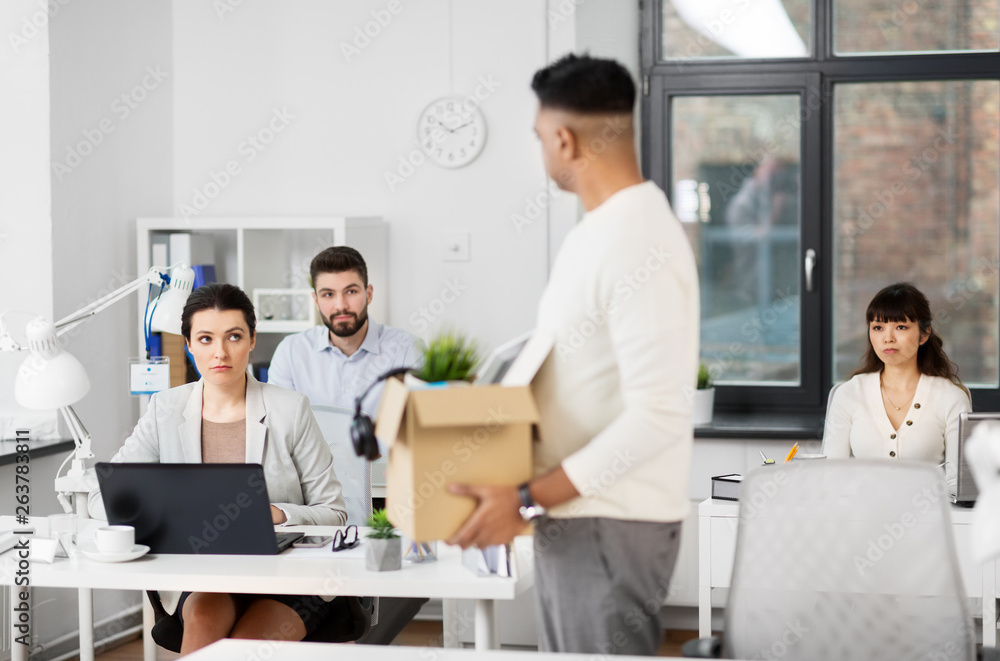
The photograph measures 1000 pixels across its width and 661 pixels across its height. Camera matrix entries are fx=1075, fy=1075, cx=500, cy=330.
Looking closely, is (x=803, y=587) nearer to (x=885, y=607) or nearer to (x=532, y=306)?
(x=885, y=607)

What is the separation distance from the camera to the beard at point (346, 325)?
3.80 meters

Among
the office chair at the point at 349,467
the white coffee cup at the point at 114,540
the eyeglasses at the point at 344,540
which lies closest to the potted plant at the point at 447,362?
the eyeglasses at the point at 344,540

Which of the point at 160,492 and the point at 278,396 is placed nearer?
the point at 160,492

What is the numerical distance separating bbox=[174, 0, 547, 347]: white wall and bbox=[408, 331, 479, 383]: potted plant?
2.58 m

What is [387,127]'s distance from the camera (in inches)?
170

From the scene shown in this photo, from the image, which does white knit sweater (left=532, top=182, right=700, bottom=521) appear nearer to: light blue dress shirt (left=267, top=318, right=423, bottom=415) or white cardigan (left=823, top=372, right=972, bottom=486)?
white cardigan (left=823, top=372, right=972, bottom=486)

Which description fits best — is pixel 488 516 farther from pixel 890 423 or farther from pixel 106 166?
pixel 106 166

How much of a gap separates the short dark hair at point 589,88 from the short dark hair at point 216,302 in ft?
4.56

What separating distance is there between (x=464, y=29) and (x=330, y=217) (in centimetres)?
92

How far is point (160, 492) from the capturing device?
2291mm

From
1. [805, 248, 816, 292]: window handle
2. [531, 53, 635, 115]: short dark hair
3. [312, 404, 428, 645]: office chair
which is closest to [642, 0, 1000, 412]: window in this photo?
[805, 248, 816, 292]: window handle

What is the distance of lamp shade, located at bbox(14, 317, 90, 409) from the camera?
250cm

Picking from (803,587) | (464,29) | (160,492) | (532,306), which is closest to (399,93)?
(464,29)

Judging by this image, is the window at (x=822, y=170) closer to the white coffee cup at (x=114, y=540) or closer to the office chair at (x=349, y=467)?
the office chair at (x=349, y=467)
